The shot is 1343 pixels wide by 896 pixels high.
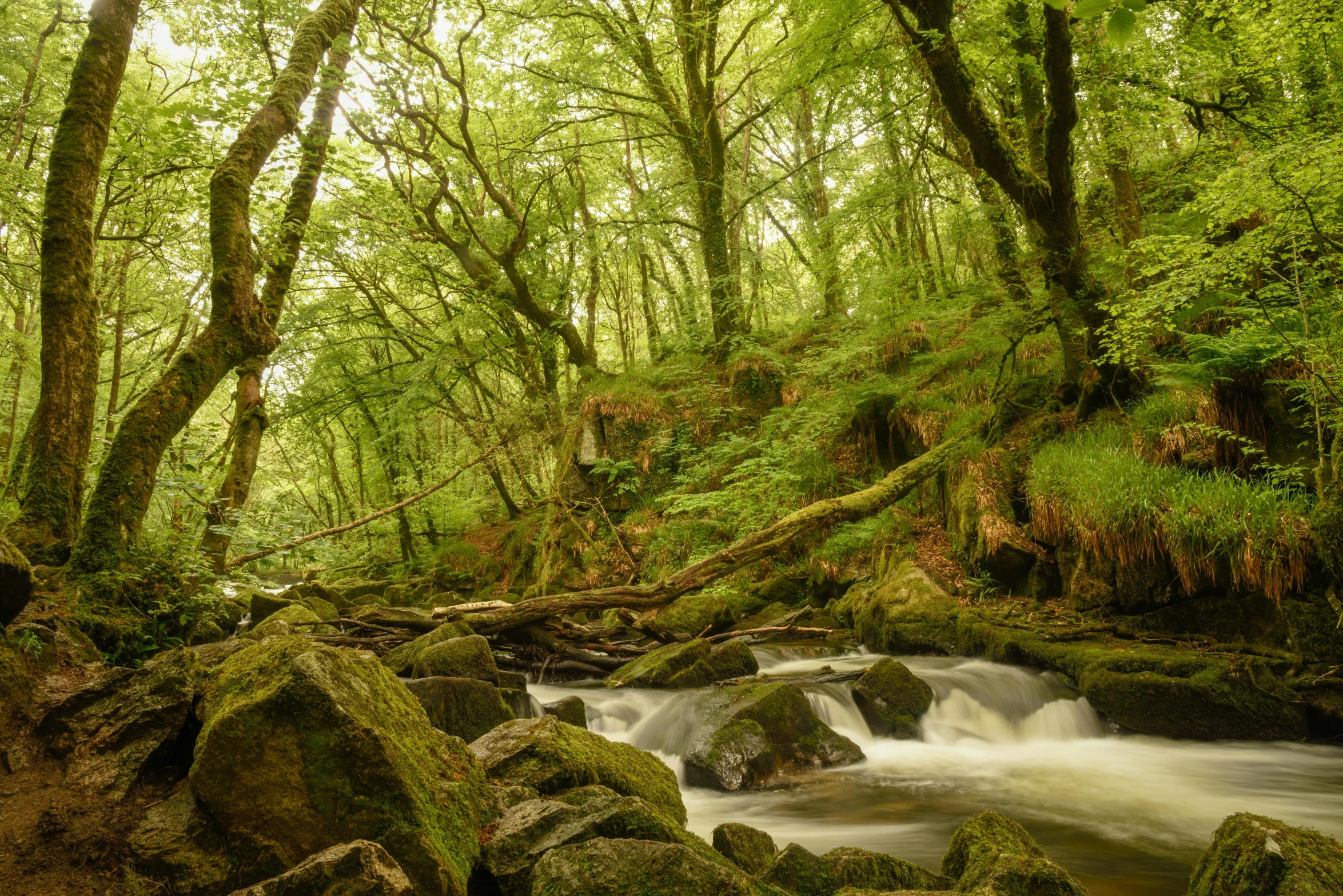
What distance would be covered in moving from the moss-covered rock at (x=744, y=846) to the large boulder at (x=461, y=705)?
2.11 meters

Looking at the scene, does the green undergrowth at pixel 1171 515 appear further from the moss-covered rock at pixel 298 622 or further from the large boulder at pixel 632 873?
the moss-covered rock at pixel 298 622

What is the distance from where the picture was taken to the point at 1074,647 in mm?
7039

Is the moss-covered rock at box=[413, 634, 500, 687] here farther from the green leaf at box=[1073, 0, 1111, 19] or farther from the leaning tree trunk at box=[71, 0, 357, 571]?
the green leaf at box=[1073, 0, 1111, 19]

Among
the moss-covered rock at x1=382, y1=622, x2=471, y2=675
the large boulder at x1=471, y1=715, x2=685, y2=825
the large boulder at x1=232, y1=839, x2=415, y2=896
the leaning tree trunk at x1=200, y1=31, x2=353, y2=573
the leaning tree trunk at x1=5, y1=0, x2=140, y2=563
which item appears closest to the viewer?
the large boulder at x1=232, y1=839, x2=415, y2=896

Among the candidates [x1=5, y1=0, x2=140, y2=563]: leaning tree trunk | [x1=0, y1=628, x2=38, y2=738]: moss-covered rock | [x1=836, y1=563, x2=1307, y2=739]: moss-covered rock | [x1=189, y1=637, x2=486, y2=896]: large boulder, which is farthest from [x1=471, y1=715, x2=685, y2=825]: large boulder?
[x1=836, y1=563, x2=1307, y2=739]: moss-covered rock

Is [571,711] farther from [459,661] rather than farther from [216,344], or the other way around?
[216,344]

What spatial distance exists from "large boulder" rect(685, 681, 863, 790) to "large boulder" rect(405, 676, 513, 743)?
5.77 feet

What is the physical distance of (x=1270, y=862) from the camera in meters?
2.57

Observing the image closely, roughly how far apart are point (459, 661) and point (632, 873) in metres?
4.57

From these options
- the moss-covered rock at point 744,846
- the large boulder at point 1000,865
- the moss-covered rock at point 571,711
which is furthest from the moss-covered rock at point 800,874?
the moss-covered rock at point 571,711

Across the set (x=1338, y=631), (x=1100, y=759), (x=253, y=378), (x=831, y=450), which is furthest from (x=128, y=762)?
(x=831, y=450)

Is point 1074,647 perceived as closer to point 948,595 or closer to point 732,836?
point 948,595

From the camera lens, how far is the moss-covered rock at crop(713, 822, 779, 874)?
3.48 m

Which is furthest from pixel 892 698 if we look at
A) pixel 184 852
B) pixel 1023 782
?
pixel 184 852
